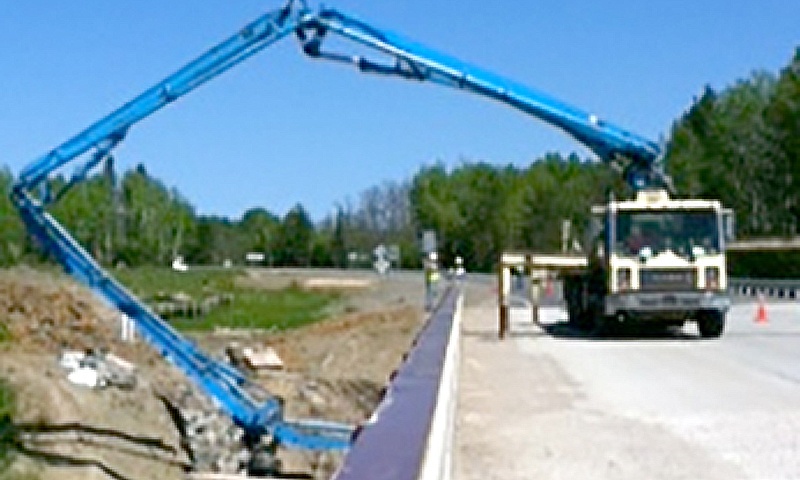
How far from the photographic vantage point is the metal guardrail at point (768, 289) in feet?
215

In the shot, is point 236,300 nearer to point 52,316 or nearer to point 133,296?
point 52,316

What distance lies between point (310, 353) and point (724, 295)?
1371 cm

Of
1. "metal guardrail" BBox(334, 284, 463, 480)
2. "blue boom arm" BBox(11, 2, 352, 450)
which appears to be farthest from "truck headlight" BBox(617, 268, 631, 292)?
"metal guardrail" BBox(334, 284, 463, 480)

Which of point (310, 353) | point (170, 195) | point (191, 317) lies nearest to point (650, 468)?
point (310, 353)

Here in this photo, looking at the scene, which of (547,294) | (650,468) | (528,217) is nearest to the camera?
(650,468)

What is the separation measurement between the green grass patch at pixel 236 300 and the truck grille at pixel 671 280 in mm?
30055

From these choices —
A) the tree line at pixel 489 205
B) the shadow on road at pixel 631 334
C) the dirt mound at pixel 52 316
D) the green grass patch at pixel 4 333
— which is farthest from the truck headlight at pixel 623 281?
the tree line at pixel 489 205

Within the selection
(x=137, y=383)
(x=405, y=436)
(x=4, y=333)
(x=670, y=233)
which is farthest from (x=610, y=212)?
(x=405, y=436)

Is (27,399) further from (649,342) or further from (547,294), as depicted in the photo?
(547,294)

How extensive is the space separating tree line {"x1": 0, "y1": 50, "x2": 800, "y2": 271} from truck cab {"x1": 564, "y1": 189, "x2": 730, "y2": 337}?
61.0 m

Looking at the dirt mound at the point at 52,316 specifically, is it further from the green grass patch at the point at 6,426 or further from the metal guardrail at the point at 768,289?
the metal guardrail at the point at 768,289

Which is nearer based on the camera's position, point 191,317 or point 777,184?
point 191,317

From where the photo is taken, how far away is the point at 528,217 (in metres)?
144

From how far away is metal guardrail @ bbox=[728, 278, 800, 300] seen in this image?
6556 cm
